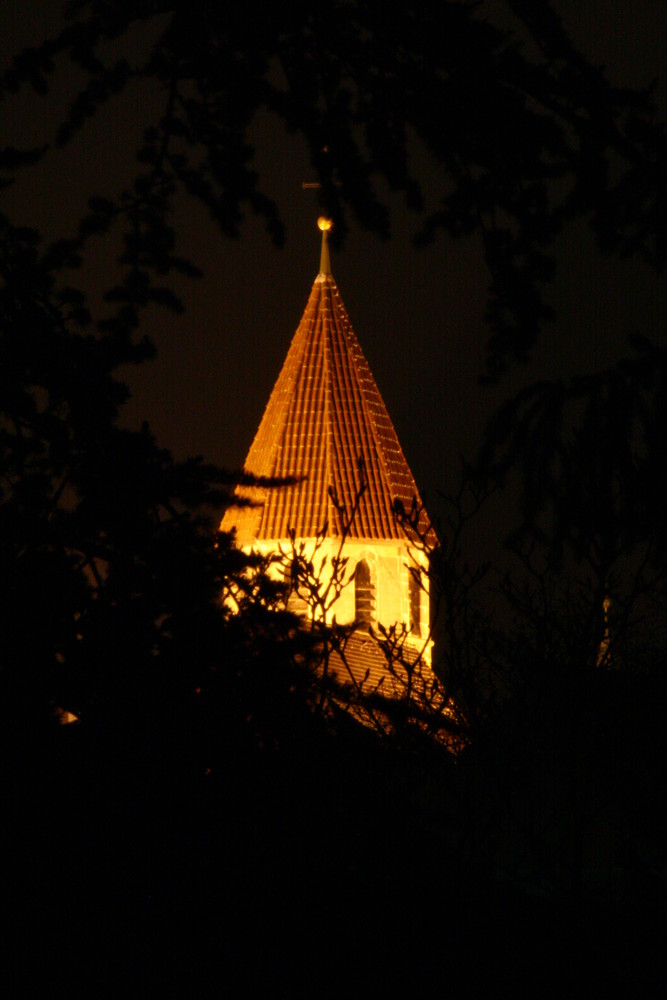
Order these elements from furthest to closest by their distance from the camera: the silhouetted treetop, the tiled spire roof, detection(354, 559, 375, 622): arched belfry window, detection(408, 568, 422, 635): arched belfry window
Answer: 1. detection(408, 568, 422, 635): arched belfry window
2. the tiled spire roof
3. detection(354, 559, 375, 622): arched belfry window
4. the silhouetted treetop

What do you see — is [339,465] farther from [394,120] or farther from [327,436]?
[394,120]

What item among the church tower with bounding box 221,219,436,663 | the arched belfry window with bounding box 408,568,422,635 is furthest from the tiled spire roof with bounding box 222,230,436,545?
the arched belfry window with bounding box 408,568,422,635

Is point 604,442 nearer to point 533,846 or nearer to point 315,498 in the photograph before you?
point 533,846

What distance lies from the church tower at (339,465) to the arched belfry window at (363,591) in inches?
0.9

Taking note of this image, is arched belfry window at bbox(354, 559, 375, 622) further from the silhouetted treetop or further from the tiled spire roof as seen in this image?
the silhouetted treetop

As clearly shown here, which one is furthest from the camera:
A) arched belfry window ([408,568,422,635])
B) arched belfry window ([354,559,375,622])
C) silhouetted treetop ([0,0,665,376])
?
arched belfry window ([408,568,422,635])

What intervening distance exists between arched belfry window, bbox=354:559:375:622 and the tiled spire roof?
0.78m

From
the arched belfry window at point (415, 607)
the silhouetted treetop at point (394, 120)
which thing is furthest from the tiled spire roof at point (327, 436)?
the silhouetted treetop at point (394, 120)

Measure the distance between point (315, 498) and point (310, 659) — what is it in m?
33.9

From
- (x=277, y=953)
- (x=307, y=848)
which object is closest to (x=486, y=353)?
(x=307, y=848)

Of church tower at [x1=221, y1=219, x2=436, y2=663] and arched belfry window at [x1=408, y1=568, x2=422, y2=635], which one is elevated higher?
church tower at [x1=221, y1=219, x2=436, y2=663]

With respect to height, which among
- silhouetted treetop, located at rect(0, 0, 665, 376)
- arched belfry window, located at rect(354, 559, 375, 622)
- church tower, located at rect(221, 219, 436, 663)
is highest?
church tower, located at rect(221, 219, 436, 663)

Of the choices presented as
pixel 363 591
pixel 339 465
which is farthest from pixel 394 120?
pixel 339 465

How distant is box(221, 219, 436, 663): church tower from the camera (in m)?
37.3
